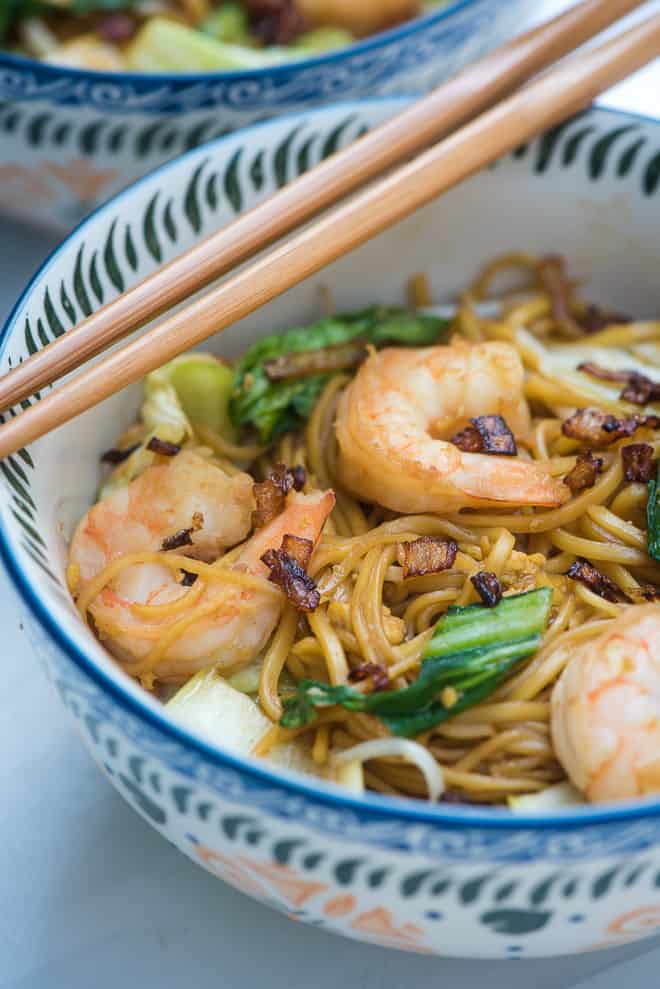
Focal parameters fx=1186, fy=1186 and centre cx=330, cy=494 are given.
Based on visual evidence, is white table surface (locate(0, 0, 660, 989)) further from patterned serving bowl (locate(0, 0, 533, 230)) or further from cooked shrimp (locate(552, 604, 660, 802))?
patterned serving bowl (locate(0, 0, 533, 230))

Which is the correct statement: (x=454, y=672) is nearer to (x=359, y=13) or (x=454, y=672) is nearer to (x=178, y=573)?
(x=178, y=573)

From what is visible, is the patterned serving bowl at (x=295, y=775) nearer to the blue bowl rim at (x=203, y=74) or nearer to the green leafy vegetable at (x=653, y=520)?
the blue bowl rim at (x=203, y=74)

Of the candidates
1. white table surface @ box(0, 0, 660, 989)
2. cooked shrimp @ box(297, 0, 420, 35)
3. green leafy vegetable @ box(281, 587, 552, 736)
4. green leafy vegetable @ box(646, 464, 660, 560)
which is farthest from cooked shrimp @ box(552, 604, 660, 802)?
cooked shrimp @ box(297, 0, 420, 35)

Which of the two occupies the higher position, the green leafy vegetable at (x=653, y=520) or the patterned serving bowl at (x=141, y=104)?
the patterned serving bowl at (x=141, y=104)

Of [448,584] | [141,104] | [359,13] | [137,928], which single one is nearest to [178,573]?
[448,584]

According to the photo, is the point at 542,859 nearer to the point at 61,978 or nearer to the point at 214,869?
the point at 214,869

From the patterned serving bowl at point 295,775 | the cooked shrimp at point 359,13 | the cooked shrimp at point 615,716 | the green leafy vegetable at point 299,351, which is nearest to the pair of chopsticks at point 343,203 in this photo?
the patterned serving bowl at point 295,775

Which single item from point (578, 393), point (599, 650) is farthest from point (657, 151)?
point (599, 650)
